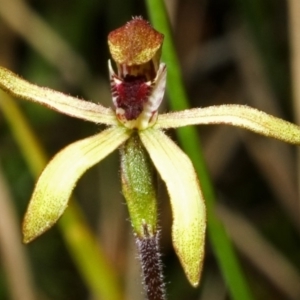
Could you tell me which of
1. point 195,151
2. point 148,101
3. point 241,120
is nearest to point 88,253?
point 195,151

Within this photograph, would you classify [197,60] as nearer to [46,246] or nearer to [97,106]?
[46,246]

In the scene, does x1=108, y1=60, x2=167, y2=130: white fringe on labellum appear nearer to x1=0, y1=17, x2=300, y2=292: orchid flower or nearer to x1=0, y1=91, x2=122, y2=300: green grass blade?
x1=0, y1=17, x2=300, y2=292: orchid flower

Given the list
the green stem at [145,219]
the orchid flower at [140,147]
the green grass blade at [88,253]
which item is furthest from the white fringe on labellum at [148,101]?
the green grass blade at [88,253]

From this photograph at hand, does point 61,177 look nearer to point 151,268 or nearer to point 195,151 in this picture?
point 151,268

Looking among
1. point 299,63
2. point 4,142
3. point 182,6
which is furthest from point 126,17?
point 299,63

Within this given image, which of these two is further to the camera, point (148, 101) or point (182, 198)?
point (148, 101)

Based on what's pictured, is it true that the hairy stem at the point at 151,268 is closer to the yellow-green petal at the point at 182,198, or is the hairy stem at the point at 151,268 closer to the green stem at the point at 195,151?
the yellow-green petal at the point at 182,198
